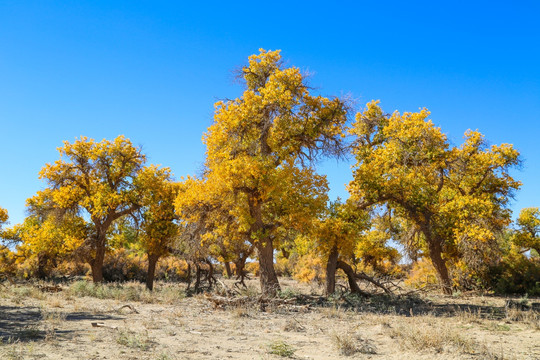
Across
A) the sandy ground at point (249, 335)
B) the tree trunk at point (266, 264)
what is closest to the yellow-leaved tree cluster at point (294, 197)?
the tree trunk at point (266, 264)

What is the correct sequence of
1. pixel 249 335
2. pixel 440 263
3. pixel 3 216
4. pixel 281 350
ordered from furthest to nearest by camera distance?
1. pixel 3 216
2. pixel 440 263
3. pixel 249 335
4. pixel 281 350

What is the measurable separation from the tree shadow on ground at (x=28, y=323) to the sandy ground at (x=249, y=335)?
0.02 metres

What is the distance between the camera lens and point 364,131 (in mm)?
23828

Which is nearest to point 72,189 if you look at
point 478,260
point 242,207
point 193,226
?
point 193,226

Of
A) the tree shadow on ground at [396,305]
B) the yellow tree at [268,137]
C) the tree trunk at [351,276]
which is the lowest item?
the tree shadow on ground at [396,305]

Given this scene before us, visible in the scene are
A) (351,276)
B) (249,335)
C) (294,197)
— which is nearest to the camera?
(249,335)

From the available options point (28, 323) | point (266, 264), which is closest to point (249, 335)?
point (28, 323)

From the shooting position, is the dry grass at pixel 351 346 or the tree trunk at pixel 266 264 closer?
the dry grass at pixel 351 346

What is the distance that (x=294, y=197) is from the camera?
16.2 metres

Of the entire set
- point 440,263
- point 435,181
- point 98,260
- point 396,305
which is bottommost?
point 396,305

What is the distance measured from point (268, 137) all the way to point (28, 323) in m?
10.9

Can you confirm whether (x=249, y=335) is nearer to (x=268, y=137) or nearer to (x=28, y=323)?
(x=28, y=323)

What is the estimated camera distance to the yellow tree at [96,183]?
22438mm

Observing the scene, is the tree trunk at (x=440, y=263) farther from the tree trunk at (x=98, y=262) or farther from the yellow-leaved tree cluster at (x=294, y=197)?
the tree trunk at (x=98, y=262)
